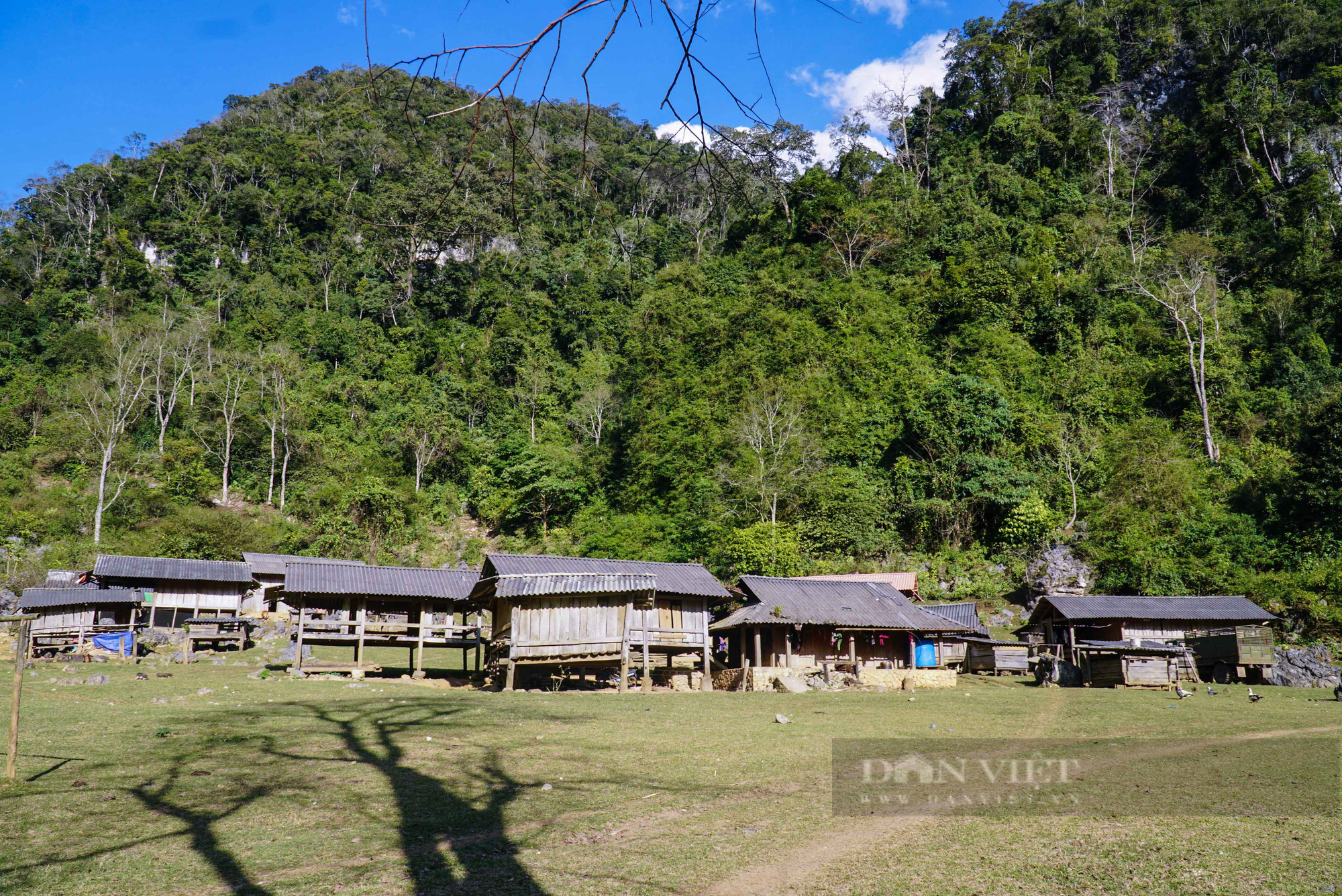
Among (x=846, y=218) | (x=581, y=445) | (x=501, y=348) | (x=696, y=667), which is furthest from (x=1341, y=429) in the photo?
(x=501, y=348)

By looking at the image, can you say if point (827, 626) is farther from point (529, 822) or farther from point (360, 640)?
point (529, 822)

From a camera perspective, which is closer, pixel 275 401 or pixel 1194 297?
pixel 1194 297

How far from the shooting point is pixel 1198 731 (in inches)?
555

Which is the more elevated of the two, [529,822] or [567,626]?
[567,626]

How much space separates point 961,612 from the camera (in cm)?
3231

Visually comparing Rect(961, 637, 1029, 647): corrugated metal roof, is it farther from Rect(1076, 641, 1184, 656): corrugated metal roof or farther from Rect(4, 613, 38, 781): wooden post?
Rect(4, 613, 38, 781): wooden post

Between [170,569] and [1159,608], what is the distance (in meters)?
40.5

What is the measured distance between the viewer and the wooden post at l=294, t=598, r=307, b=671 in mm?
22750

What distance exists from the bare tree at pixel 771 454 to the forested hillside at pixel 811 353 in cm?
21

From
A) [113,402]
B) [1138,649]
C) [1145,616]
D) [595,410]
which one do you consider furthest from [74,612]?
→ [1145,616]

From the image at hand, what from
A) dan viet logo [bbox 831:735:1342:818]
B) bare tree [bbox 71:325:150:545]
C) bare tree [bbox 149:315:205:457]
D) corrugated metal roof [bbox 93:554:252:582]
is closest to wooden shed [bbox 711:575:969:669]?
dan viet logo [bbox 831:735:1342:818]

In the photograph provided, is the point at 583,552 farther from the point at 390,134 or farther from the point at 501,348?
the point at 390,134

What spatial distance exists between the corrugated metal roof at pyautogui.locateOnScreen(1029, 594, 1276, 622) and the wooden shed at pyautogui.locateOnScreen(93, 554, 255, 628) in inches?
1379

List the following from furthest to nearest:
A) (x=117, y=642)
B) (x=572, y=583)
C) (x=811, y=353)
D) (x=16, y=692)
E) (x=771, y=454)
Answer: (x=811, y=353) < (x=771, y=454) < (x=117, y=642) < (x=572, y=583) < (x=16, y=692)
